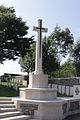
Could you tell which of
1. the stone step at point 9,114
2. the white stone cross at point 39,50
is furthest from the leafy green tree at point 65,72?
the stone step at point 9,114

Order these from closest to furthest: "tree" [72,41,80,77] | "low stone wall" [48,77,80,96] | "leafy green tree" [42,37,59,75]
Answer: "low stone wall" [48,77,80,96] → "leafy green tree" [42,37,59,75] → "tree" [72,41,80,77]

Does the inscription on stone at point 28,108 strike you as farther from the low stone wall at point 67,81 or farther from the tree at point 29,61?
the tree at point 29,61

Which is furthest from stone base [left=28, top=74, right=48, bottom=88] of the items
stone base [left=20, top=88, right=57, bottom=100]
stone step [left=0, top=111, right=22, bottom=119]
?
stone step [left=0, top=111, right=22, bottom=119]

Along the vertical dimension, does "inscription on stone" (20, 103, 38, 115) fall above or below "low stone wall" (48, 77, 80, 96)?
below

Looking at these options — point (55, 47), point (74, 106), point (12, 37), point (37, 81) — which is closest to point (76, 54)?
point (55, 47)

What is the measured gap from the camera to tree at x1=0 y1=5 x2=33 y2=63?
32656 millimetres

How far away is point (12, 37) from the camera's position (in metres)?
33.0

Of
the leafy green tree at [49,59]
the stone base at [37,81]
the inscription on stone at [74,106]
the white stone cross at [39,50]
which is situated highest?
the leafy green tree at [49,59]

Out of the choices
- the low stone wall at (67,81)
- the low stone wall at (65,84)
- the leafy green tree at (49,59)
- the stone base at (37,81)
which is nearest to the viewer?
the stone base at (37,81)

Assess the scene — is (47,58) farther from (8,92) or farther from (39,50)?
(39,50)

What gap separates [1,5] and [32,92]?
76.8 ft

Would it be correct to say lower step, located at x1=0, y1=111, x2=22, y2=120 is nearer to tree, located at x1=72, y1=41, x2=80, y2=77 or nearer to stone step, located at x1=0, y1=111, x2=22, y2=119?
stone step, located at x1=0, y1=111, x2=22, y2=119

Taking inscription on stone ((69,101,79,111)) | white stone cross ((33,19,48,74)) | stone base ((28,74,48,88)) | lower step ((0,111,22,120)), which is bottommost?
lower step ((0,111,22,120))

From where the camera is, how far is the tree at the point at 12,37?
3266 centimetres
